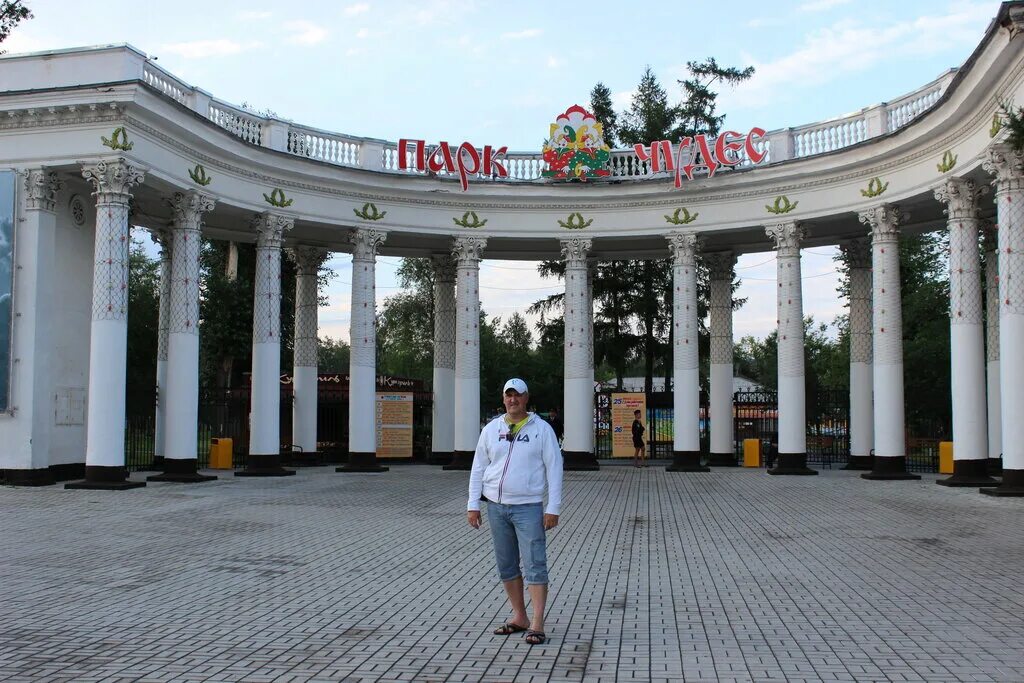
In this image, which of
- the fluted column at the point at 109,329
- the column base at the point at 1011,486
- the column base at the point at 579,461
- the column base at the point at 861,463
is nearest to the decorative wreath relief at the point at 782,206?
the column base at the point at 861,463

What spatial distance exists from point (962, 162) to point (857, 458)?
1103 cm

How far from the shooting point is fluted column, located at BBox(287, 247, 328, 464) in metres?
31.6

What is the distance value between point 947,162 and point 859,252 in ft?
24.7

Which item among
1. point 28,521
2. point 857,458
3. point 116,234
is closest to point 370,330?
point 116,234

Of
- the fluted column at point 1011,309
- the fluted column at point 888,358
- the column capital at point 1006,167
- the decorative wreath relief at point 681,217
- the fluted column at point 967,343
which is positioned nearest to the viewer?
the fluted column at point 1011,309

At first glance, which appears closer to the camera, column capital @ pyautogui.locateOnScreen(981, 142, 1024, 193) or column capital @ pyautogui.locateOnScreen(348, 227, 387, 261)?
column capital @ pyautogui.locateOnScreen(981, 142, 1024, 193)

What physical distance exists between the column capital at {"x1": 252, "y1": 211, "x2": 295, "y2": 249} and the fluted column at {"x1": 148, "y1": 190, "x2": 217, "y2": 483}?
293 cm

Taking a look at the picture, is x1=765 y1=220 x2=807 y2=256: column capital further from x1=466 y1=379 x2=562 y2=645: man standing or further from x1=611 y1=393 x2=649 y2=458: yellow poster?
x1=466 y1=379 x2=562 y2=645: man standing

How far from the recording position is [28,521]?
51.4 feet

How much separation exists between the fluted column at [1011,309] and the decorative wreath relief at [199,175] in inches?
767

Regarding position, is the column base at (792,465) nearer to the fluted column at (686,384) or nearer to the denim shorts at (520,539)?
the fluted column at (686,384)

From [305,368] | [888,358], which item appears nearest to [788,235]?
[888,358]

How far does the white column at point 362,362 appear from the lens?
94.7 ft

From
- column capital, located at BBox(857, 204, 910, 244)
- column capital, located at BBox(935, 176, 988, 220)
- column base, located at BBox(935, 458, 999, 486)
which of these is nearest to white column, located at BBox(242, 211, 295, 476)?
column capital, located at BBox(857, 204, 910, 244)
